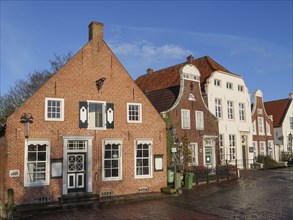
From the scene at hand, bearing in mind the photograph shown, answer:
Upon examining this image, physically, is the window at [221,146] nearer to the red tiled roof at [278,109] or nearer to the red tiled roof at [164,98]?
the red tiled roof at [164,98]

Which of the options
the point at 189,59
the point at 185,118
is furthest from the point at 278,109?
the point at 185,118

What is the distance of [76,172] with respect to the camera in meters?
16.9

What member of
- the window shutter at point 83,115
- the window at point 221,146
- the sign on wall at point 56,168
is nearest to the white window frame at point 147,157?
the window shutter at point 83,115

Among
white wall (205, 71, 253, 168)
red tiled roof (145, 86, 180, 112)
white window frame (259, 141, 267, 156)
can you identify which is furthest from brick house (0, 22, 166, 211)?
white window frame (259, 141, 267, 156)

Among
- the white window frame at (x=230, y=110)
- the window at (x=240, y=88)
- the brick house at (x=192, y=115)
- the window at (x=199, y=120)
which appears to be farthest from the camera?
the window at (x=240, y=88)

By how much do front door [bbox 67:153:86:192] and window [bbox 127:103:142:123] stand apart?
361 centimetres

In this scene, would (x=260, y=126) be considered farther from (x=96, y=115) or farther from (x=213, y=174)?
(x=96, y=115)

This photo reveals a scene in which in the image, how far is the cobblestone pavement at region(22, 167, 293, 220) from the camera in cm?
1290

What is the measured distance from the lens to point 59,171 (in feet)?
53.6

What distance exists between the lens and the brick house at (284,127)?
3984cm

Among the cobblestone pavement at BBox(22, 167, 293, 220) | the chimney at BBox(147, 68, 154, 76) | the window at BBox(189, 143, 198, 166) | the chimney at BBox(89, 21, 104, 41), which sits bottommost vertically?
the cobblestone pavement at BBox(22, 167, 293, 220)

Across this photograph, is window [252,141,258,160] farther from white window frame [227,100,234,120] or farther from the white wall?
white window frame [227,100,234,120]

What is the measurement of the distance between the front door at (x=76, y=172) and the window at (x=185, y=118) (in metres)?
9.94

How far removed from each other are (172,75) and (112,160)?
1589cm
